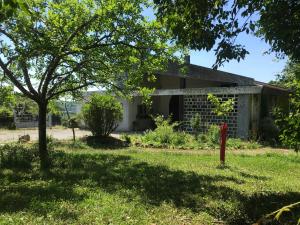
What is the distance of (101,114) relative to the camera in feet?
61.8

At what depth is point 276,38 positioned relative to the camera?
22.4 ft

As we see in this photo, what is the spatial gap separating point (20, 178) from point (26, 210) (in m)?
3.01

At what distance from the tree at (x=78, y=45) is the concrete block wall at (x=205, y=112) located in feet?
35.1

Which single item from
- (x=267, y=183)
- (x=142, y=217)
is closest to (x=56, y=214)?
(x=142, y=217)

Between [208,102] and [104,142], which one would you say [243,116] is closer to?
[208,102]

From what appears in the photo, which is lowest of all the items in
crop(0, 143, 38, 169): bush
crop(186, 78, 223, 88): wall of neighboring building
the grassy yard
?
the grassy yard

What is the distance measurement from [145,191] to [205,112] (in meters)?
16.0

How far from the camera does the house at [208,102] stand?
2088 cm

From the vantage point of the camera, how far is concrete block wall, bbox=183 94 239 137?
70.6 ft

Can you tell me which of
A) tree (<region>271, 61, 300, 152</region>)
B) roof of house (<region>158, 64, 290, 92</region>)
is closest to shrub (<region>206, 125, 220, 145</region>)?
roof of house (<region>158, 64, 290, 92</region>)

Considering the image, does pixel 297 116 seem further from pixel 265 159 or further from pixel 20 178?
pixel 265 159

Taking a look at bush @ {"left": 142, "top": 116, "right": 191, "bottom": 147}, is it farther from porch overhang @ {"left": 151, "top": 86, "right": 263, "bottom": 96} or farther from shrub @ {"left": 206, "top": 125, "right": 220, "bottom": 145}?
porch overhang @ {"left": 151, "top": 86, "right": 263, "bottom": 96}

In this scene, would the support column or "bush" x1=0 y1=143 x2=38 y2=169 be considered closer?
"bush" x1=0 y1=143 x2=38 y2=169

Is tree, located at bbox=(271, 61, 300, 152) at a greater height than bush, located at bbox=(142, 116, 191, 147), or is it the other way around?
tree, located at bbox=(271, 61, 300, 152)
